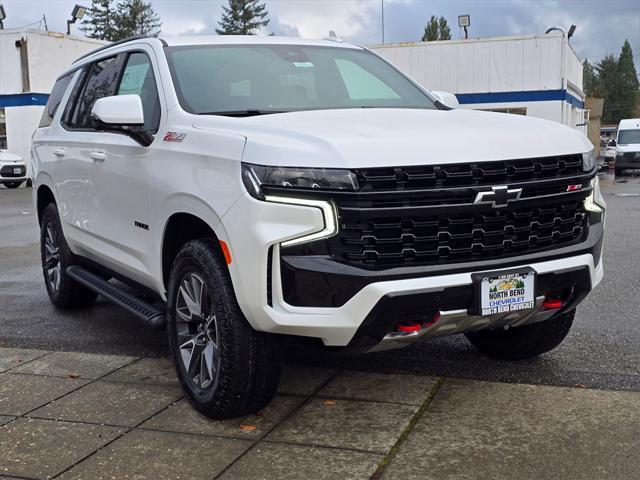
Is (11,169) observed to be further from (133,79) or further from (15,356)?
(133,79)

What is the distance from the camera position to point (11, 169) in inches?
992

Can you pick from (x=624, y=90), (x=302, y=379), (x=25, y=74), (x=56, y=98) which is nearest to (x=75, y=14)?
(x=25, y=74)

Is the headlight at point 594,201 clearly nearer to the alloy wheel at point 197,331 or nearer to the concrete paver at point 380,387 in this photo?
the concrete paver at point 380,387

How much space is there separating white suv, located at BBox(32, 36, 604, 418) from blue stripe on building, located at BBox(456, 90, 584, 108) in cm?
2732

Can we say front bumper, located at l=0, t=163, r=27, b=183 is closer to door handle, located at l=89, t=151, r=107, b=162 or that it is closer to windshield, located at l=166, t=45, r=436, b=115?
door handle, located at l=89, t=151, r=107, b=162

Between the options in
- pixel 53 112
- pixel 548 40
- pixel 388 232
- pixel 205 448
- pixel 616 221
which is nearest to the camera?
pixel 388 232

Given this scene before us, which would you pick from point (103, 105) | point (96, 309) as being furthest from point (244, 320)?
point (96, 309)

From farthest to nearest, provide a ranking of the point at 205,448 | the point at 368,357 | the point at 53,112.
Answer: the point at 53,112 < the point at 368,357 < the point at 205,448

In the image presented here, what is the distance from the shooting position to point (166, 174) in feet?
13.8

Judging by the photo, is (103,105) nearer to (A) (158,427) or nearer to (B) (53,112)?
(A) (158,427)

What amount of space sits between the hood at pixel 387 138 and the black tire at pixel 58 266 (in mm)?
2639

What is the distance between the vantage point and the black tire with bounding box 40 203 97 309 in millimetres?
6285

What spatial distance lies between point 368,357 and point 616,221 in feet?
29.3

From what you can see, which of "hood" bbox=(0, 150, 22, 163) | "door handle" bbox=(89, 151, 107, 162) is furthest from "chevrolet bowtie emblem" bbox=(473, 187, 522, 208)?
A: "hood" bbox=(0, 150, 22, 163)
